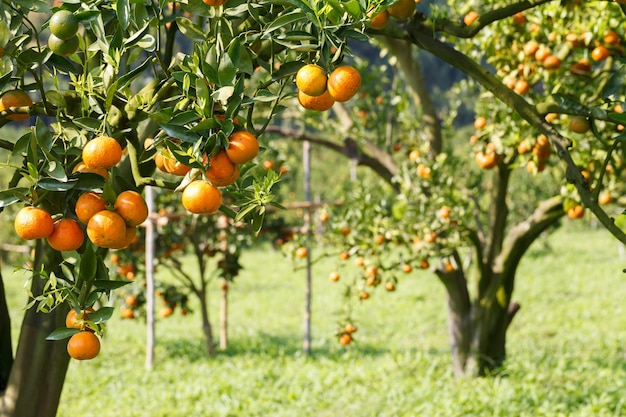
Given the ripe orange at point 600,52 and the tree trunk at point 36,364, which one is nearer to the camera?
the tree trunk at point 36,364

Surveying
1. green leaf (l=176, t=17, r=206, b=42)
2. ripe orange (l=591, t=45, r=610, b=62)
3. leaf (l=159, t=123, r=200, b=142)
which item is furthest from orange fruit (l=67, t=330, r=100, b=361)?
ripe orange (l=591, t=45, r=610, b=62)

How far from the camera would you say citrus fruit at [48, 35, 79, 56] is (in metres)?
1.76

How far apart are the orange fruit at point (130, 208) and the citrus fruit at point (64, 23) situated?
417mm

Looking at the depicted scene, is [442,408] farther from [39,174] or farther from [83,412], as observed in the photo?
[39,174]

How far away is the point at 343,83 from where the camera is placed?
1.63 metres

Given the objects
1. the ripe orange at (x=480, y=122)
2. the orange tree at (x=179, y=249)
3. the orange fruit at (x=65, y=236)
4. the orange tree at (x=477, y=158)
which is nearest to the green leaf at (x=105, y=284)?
the orange fruit at (x=65, y=236)

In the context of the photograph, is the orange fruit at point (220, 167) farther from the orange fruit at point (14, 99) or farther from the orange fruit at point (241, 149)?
the orange fruit at point (14, 99)

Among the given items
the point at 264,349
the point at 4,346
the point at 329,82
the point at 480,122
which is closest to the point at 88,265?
the point at 329,82

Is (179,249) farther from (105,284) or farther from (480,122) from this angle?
(105,284)

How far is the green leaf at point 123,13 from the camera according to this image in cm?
162

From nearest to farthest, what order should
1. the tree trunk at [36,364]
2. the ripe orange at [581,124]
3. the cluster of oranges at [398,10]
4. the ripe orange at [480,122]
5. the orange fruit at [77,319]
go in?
the orange fruit at [77,319]
the cluster of oranges at [398,10]
the tree trunk at [36,364]
the ripe orange at [581,124]
the ripe orange at [480,122]

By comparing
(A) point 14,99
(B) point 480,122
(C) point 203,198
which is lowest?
(C) point 203,198

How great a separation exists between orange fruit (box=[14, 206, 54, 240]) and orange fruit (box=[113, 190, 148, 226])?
0.17 metres

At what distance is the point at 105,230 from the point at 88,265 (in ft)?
0.66
